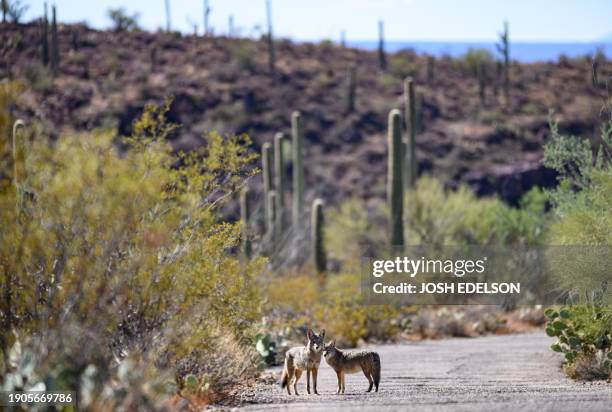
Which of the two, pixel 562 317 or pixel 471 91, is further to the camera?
pixel 471 91

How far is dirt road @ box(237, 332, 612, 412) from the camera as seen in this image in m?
9.62

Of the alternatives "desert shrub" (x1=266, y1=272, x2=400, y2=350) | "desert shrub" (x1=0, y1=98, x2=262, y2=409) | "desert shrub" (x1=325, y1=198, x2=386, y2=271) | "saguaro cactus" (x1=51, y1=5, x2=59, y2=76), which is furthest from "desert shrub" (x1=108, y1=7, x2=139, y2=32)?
"desert shrub" (x1=0, y1=98, x2=262, y2=409)

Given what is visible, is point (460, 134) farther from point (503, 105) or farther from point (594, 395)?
point (594, 395)

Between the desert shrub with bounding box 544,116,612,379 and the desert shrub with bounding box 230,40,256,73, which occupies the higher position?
the desert shrub with bounding box 230,40,256,73

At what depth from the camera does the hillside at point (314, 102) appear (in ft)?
146

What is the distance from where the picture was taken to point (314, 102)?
5322cm

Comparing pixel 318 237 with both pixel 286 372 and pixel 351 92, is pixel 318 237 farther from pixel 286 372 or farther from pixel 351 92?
pixel 351 92

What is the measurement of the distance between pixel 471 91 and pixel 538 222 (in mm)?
30584

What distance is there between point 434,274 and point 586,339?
40.7 feet

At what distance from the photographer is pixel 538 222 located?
28.2 m

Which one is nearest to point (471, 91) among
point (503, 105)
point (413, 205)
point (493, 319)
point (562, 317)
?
point (503, 105)

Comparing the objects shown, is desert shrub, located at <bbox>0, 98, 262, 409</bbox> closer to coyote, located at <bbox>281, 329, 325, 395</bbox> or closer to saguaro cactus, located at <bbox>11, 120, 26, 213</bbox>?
saguaro cactus, located at <bbox>11, 120, 26, 213</bbox>

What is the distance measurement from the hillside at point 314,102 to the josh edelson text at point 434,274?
1573 centimetres

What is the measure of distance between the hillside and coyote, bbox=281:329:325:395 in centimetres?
2912
